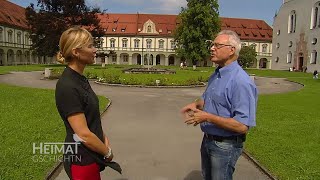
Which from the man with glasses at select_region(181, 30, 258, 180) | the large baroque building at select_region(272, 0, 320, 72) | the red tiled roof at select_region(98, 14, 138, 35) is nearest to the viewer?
the man with glasses at select_region(181, 30, 258, 180)

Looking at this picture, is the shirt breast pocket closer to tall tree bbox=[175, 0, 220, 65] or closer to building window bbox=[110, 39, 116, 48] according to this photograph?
tall tree bbox=[175, 0, 220, 65]

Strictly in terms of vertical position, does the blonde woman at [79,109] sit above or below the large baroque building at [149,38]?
below

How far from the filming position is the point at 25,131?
7.74 metres

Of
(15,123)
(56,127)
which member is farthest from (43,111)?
(56,127)

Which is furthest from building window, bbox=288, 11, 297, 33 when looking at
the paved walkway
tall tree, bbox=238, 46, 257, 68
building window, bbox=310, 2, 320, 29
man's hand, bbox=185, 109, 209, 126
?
man's hand, bbox=185, 109, 209, 126

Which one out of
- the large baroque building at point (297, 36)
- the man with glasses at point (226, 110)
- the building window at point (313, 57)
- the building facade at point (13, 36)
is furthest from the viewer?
the building facade at point (13, 36)

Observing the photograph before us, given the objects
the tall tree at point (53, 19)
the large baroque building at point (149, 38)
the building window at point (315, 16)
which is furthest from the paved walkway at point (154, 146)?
the large baroque building at point (149, 38)

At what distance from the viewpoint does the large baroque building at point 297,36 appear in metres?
50.2

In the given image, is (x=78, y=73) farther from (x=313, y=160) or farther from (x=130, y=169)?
(x=313, y=160)

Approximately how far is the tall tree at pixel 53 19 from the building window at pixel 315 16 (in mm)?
35763

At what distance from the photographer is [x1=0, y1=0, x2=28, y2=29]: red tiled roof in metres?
59.3

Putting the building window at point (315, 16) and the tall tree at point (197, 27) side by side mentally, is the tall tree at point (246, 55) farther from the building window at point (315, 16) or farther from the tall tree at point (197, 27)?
the building window at point (315, 16)

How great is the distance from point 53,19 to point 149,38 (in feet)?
104

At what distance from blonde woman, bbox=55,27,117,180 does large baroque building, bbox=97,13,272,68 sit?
237 feet
